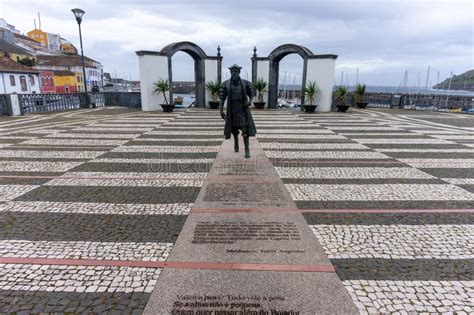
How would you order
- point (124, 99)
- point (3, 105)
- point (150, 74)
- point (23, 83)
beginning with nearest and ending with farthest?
point (3, 105), point (150, 74), point (124, 99), point (23, 83)

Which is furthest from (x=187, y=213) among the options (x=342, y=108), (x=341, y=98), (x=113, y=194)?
(x=341, y=98)

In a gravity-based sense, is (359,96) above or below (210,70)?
below

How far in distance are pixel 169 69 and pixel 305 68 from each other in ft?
34.1

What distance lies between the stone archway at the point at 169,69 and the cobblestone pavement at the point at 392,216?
14.5 m

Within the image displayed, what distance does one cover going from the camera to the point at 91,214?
4465 millimetres

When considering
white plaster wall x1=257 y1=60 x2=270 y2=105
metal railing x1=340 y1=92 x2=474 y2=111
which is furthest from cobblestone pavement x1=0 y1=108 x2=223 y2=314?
metal railing x1=340 y1=92 x2=474 y2=111

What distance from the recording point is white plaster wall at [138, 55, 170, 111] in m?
20.6

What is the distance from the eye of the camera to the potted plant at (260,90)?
21.9 m

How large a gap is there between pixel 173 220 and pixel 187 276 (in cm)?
139

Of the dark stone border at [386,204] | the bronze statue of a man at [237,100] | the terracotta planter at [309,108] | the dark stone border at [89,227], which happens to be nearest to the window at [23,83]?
the terracotta planter at [309,108]

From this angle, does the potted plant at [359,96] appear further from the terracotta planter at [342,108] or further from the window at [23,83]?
the window at [23,83]

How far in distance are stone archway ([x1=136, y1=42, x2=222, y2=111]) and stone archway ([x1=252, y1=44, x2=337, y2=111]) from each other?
339cm

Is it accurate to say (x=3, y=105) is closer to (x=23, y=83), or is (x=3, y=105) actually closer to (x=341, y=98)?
(x=341, y=98)

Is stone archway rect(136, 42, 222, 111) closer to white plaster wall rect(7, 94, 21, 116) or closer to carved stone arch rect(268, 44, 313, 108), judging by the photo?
carved stone arch rect(268, 44, 313, 108)
